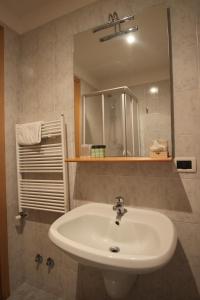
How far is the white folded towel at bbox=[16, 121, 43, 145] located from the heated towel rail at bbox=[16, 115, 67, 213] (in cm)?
4

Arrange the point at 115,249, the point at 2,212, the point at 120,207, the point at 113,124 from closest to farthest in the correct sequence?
the point at 115,249 → the point at 120,207 → the point at 113,124 → the point at 2,212

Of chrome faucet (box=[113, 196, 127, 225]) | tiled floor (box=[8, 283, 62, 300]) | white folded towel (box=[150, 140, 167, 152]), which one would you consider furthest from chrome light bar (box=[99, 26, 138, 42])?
tiled floor (box=[8, 283, 62, 300])

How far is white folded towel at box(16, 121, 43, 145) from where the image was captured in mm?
1492

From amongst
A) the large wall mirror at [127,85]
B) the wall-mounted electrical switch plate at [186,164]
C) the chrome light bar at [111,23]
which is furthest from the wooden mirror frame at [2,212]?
the wall-mounted electrical switch plate at [186,164]

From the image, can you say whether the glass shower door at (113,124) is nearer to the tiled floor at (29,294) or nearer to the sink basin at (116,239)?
the sink basin at (116,239)

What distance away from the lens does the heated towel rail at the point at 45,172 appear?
1.43 m

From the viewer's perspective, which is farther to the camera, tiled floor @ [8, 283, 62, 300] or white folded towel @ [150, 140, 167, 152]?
tiled floor @ [8, 283, 62, 300]

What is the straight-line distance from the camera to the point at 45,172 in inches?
61.9

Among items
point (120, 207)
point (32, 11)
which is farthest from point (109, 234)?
point (32, 11)

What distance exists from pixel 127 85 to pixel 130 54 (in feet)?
0.68

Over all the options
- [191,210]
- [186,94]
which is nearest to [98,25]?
[186,94]

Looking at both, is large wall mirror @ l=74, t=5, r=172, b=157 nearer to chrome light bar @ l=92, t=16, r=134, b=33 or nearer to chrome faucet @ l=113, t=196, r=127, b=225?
chrome light bar @ l=92, t=16, r=134, b=33

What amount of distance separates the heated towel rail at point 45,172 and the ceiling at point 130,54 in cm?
45

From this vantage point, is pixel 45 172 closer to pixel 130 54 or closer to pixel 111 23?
pixel 130 54
